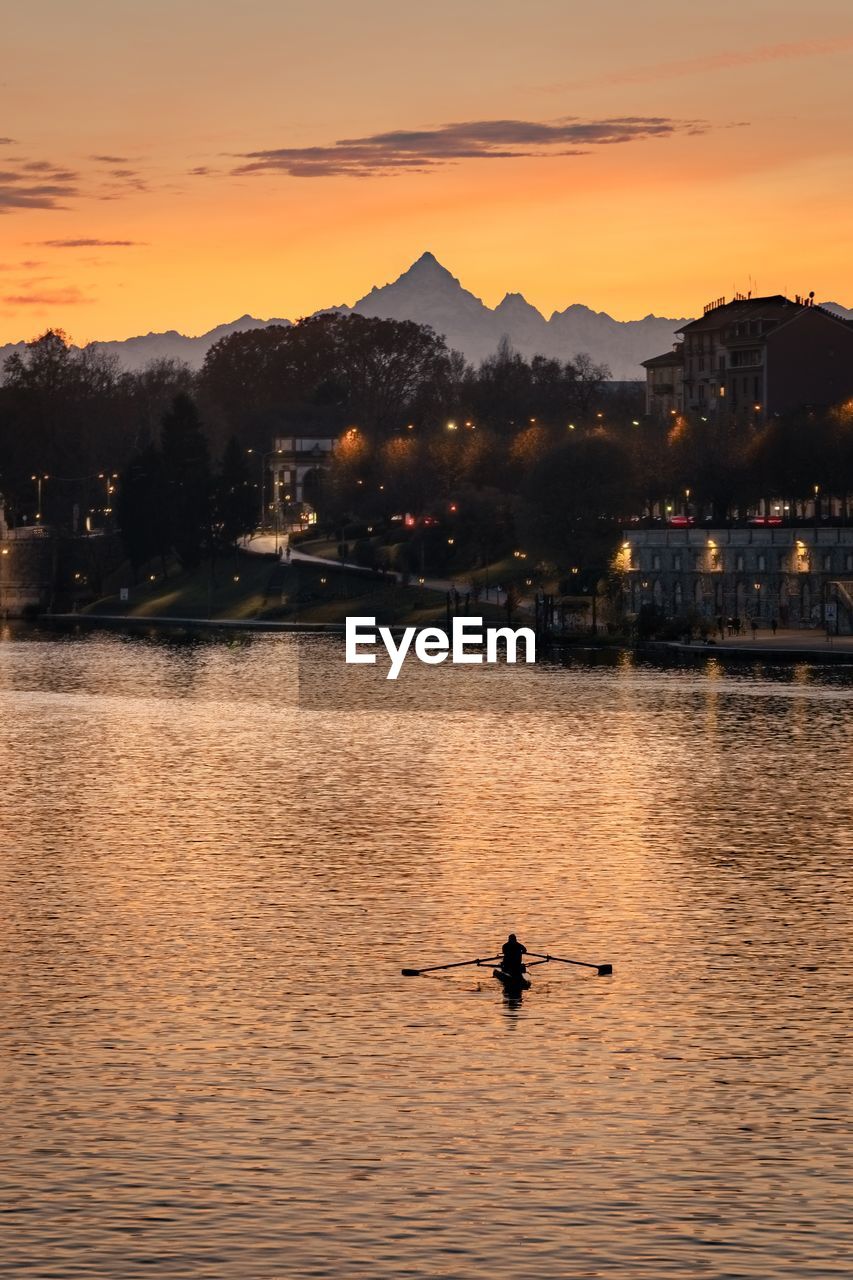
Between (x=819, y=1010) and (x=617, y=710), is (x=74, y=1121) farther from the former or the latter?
(x=617, y=710)

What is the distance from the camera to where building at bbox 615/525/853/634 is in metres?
179

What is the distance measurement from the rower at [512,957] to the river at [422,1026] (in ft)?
2.50

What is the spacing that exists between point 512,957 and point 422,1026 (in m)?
3.15

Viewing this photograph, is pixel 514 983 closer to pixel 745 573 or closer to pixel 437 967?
pixel 437 967

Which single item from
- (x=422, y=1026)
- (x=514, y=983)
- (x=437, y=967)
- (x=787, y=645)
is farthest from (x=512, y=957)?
(x=787, y=645)

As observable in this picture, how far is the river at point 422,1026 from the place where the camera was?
30.4 meters

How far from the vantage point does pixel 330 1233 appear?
98.9 ft

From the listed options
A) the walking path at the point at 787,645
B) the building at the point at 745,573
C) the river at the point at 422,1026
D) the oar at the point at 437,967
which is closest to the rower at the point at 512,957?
the river at the point at 422,1026

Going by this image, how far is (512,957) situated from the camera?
45.2 m

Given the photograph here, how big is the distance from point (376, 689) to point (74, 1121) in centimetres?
11564

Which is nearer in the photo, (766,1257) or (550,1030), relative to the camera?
(766,1257)

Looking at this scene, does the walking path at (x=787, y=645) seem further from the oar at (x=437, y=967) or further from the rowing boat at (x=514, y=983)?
the rowing boat at (x=514, y=983)

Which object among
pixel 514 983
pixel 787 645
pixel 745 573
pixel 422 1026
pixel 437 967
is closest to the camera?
pixel 422 1026

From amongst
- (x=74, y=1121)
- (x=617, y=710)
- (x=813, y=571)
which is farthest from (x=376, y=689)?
(x=74, y=1121)
